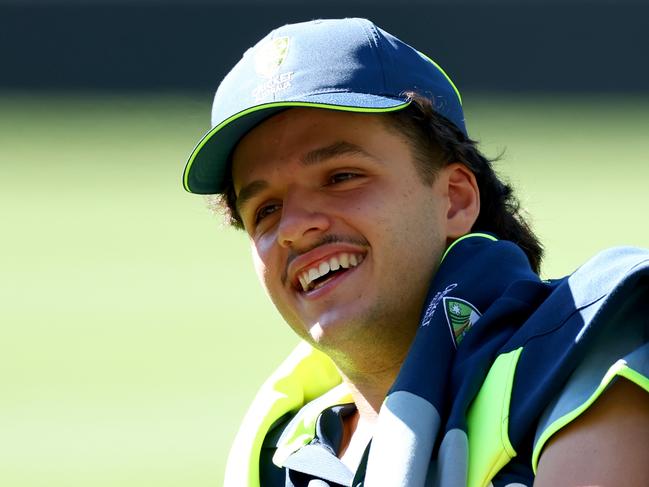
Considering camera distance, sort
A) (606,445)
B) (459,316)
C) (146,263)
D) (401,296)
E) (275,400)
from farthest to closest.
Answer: (146,263), (275,400), (401,296), (459,316), (606,445)

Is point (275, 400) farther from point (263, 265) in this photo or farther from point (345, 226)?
point (345, 226)

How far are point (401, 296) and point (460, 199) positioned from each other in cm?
A: 25

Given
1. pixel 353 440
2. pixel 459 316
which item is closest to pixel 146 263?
pixel 353 440

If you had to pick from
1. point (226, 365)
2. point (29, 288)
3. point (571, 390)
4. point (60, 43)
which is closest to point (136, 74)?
point (60, 43)

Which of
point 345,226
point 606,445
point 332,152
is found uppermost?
point 332,152

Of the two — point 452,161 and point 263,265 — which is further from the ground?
point 452,161

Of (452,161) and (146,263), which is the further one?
(146,263)

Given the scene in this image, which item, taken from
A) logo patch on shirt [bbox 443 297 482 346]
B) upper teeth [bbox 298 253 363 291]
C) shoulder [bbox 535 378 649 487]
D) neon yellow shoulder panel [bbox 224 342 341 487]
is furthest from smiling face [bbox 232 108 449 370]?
shoulder [bbox 535 378 649 487]

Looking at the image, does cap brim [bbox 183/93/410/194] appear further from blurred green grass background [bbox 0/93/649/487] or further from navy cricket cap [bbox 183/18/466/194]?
blurred green grass background [bbox 0/93/649/487]

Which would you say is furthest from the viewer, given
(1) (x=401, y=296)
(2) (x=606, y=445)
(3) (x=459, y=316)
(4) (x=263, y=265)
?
(4) (x=263, y=265)

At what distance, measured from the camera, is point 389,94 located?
6.59 feet

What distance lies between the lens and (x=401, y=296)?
197 centimetres

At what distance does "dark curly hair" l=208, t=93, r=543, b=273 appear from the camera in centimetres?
207

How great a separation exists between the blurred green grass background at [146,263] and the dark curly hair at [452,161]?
128 cm
